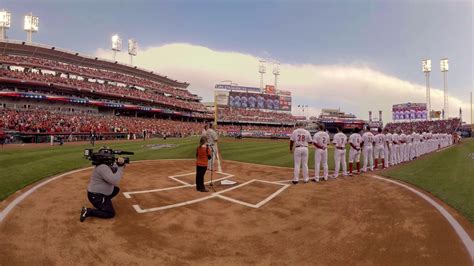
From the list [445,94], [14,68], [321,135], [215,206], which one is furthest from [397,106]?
[14,68]

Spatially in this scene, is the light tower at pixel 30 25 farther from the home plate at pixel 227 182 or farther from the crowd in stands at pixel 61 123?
the home plate at pixel 227 182

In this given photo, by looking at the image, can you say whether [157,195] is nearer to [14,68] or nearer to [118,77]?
[14,68]

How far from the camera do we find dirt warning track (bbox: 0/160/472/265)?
13.3 ft

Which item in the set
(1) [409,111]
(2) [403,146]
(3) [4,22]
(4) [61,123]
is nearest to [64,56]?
(3) [4,22]

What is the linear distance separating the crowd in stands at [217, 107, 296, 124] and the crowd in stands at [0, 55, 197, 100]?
13.0 metres

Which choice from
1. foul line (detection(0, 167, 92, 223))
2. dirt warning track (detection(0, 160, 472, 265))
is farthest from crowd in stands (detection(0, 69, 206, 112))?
dirt warning track (detection(0, 160, 472, 265))

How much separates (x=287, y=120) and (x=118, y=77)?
50560mm

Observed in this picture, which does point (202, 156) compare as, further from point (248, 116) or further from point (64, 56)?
point (248, 116)

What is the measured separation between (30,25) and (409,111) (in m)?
89.3

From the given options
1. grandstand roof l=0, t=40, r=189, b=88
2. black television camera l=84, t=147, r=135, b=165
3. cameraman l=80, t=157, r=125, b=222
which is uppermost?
grandstand roof l=0, t=40, r=189, b=88

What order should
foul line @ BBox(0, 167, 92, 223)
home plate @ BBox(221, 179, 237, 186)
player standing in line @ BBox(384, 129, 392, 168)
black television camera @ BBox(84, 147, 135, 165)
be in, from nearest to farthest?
foul line @ BBox(0, 167, 92, 223) → black television camera @ BBox(84, 147, 135, 165) → home plate @ BBox(221, 179, 237, 186) → player standing in line @ BBox(384, 129, 392, 168)

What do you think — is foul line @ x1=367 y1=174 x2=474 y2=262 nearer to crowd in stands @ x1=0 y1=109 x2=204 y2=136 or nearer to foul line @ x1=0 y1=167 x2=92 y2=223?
foul line @ x1=0 y1=167 x2=92 y2=223

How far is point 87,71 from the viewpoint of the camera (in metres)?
52.5

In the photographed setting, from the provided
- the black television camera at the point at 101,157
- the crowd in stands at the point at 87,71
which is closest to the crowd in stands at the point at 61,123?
the crowd in stands at the point at 87,71
